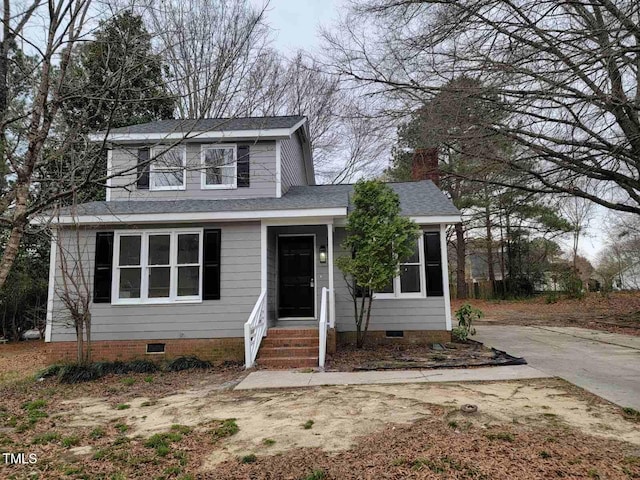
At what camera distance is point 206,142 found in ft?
31.1

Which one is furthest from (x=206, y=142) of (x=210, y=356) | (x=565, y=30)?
(x=565, y=30)

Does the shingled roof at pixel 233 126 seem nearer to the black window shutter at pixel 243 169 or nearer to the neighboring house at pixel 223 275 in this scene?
the neighboring house at pixel 223 275

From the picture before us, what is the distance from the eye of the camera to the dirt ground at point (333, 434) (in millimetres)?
3145

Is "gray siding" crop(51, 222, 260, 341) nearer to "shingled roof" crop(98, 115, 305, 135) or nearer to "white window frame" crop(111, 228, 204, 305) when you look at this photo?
"white window frame" crop(111, 228, 204, 305)

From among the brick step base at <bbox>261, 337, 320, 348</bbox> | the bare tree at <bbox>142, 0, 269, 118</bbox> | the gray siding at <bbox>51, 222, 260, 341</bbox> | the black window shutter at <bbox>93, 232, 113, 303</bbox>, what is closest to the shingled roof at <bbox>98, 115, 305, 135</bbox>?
the bare tree at <bbox>142, 0, 269, 118</bbox>

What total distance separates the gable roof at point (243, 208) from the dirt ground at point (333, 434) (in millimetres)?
3561

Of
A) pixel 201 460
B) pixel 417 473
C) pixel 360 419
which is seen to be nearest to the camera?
pixel 417 473

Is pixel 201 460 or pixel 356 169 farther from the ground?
pixel 356 169

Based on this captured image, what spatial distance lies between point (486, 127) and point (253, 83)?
5.26 m

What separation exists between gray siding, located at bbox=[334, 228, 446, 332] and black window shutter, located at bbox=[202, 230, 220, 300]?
249cm

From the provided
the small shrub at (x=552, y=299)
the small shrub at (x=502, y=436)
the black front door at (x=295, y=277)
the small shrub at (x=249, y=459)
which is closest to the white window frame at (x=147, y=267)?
the black front door at (x=295, y=277)

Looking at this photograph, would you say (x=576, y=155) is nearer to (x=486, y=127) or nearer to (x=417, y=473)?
(x=486, y=127)

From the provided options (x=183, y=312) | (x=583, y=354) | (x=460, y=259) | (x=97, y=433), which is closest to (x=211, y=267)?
(x=183, y=312)

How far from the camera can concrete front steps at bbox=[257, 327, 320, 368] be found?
23.9 ft
